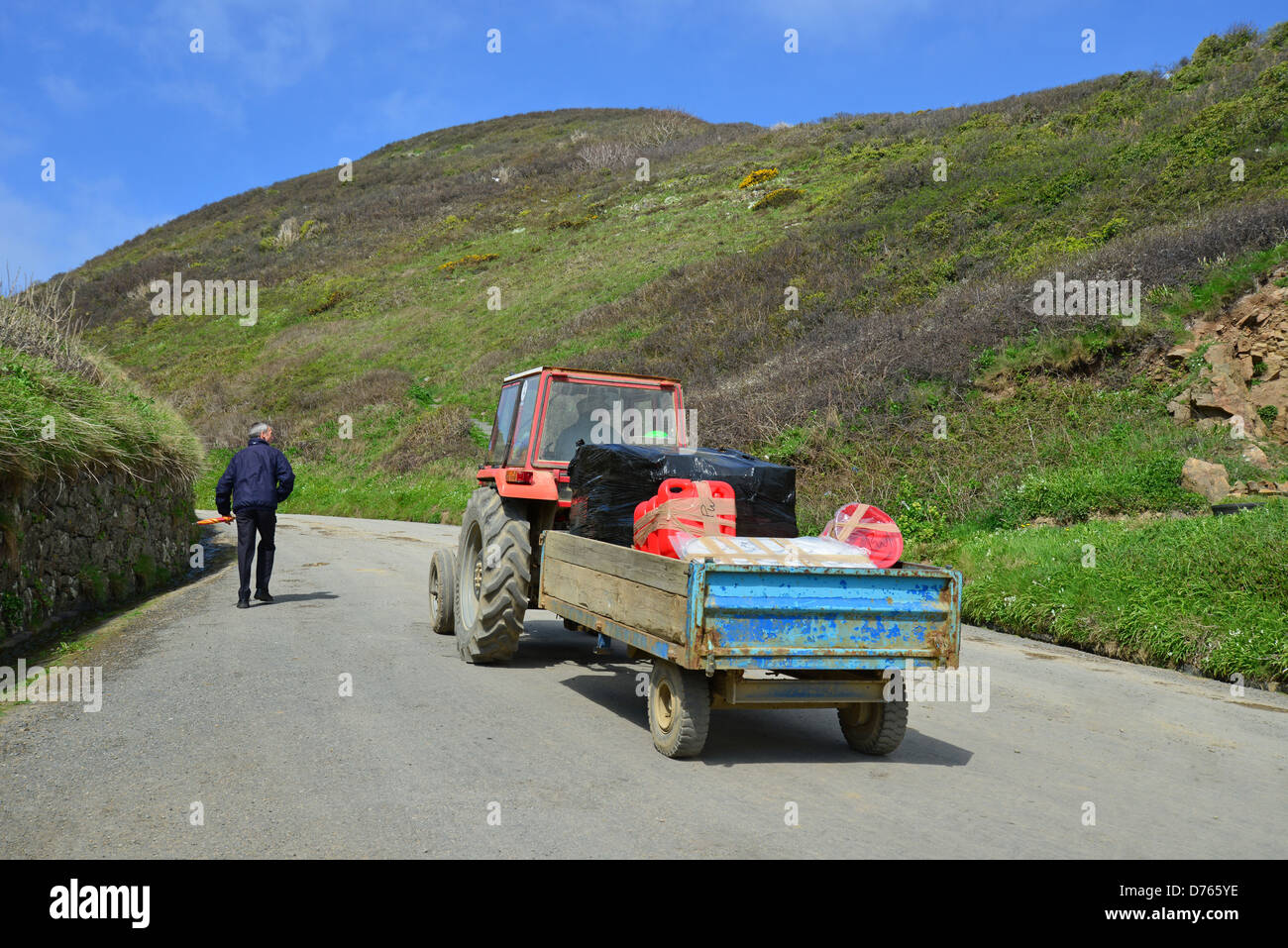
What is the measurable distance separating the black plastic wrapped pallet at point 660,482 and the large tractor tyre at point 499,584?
93cm

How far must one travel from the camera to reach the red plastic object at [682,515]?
225 inches

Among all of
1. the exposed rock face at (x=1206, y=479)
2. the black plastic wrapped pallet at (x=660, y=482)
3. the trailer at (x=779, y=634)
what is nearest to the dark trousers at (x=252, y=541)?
the black plastic wrapped pallet at (x=660, y=482)

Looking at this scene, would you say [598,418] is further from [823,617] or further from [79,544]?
[79,544]

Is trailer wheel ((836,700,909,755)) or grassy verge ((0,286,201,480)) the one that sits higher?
grassy verge ((0,286,201,480))

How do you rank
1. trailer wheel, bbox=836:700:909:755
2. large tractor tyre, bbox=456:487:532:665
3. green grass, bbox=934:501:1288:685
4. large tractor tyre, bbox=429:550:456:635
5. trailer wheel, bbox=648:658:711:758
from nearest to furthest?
trailer wheel, bbox=648:658:711:758 → trailer wheel, bbox=836:700:909:755 → large tractor tyre, bbox=456:487:532:665 → green grass, bbox=934:501:1288:685 → large tractor tyre, bbox=429:550:456:635

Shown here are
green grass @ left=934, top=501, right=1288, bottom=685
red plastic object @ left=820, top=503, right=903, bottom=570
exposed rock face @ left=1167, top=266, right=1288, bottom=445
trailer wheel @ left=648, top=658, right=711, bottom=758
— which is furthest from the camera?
exposed rock face @ left=1167, top=266, right=1288, bottom=445

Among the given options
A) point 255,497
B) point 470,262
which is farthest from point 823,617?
point 470,262

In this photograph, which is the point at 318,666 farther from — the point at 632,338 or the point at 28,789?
the point at 632,338

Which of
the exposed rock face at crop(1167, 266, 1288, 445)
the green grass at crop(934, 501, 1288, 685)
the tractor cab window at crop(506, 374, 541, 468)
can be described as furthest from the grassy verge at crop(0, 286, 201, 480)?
the exposed rock face at crop(1167, 266, 1288, 445)

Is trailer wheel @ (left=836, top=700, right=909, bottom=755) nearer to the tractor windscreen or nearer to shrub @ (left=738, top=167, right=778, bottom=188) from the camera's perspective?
the tractor windscreen

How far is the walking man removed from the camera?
34.9ft

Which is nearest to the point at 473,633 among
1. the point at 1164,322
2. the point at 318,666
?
the point at 318,666

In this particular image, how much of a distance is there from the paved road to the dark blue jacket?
242 centimetres

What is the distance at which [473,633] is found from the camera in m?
7.73
